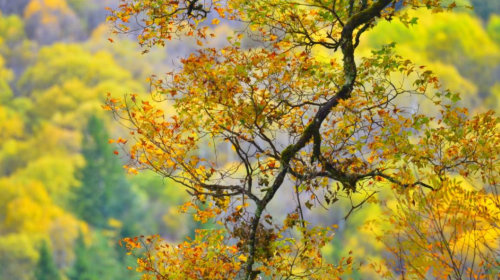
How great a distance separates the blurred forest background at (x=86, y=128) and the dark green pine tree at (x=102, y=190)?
2.2 inches

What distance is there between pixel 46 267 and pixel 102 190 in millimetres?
5149

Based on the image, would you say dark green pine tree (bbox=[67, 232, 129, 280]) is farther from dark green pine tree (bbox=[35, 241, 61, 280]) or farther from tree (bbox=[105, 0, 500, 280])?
tree (bbox=[105, 0, 500, 280])

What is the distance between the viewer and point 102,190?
33938mm

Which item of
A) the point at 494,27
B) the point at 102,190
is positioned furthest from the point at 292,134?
the point at 494,27

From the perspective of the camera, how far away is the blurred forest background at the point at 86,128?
32906 mm

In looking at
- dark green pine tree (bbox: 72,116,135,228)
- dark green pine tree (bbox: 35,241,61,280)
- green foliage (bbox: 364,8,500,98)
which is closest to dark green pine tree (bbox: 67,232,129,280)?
dark green pine tree (bbox: 35,241,61,280)

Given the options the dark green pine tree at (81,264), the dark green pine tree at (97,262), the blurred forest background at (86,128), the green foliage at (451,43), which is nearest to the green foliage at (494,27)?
the blurred forest background at (86,128)

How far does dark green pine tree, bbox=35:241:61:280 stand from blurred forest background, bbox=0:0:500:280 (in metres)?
0.09

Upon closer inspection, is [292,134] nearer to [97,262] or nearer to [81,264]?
[81,264]

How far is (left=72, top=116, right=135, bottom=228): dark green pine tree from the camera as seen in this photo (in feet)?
111

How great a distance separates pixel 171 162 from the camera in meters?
4.62

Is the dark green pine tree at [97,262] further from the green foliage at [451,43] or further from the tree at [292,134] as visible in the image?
the tree at [292,134]

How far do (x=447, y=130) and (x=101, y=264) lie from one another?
1140 inches

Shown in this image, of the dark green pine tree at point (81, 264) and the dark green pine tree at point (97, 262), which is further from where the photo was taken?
the dark green pine tree at point (97, 262)
